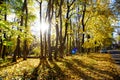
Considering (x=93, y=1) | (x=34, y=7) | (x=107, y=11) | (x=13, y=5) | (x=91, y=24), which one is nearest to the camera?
(x=13, y=5)

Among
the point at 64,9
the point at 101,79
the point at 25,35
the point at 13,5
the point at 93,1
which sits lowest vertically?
the point at 101,79

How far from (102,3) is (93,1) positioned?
1.74 meters

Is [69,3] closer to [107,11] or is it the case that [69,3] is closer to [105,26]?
[107,11]

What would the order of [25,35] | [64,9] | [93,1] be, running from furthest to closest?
[93,1]
[64,9]
[25,35]

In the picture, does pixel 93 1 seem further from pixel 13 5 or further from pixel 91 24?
pixel 13 5

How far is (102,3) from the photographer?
3872 centimetres

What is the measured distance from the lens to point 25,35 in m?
8.48

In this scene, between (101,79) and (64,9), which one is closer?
(101,79)

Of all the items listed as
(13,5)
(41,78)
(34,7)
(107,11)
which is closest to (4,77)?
(41,78)

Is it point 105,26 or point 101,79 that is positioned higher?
point 105,26

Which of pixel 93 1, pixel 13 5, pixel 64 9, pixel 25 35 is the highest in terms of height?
pixel 93 1

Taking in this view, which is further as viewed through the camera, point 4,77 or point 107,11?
point 107,11

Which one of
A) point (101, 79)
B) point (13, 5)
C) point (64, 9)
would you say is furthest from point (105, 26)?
point (13, 5)

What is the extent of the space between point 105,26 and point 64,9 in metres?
11.1
